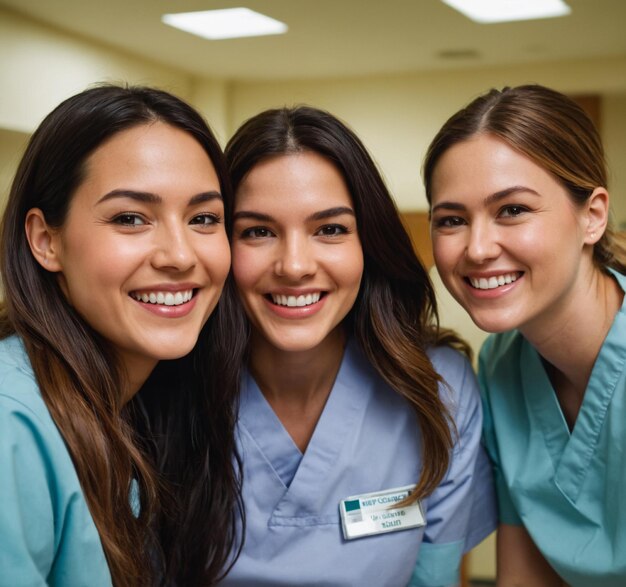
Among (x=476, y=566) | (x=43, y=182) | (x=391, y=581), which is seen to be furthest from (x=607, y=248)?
(x=476, y=566)

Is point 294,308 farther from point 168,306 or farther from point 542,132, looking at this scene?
point 542,132

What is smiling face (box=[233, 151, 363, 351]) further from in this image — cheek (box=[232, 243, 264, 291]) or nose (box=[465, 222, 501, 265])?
nose (box=[465, 222, 501, 265])

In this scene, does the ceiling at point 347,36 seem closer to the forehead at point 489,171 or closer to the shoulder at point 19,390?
the forehead at point 489,171

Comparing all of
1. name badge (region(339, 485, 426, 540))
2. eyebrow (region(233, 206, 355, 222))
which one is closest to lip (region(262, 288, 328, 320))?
eyebrow (region(233, 206, 355, 222))

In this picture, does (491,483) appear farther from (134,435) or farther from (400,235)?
(134,435)

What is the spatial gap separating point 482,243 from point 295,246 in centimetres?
31

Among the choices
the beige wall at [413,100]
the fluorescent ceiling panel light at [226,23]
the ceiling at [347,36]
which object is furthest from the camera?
the beige wall at [413,100]

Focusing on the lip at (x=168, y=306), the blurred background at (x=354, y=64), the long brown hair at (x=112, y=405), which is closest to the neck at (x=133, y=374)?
the long brown hair at (x=112, y=405)

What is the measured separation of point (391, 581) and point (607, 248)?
73cm

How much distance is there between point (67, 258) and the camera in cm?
116

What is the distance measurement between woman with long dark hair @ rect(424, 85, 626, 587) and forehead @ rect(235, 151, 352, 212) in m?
0.19

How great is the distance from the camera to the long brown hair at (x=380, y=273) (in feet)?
4.72

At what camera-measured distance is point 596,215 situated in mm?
1453

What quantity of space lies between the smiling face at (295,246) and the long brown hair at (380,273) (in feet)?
0.09
